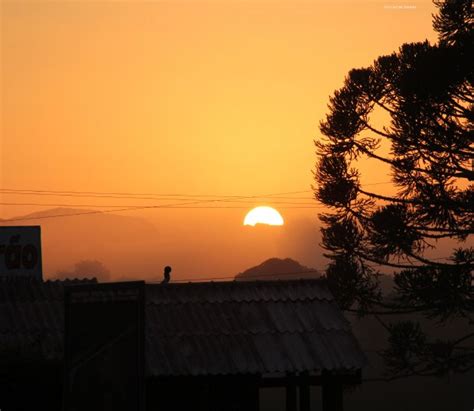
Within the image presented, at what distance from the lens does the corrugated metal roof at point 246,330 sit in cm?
1486

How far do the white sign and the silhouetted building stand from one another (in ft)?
36.5

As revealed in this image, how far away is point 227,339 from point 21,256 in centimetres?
1411

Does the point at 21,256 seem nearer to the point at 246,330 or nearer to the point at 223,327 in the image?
the point at 223,327

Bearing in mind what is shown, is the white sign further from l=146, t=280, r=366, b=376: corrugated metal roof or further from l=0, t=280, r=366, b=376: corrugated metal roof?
l=146, t=280, r=366, b=376: corrugated metal roof

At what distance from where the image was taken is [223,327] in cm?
1559

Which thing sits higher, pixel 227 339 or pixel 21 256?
pixel 21 256

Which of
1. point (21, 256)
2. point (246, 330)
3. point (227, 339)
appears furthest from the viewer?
point (21, 256)

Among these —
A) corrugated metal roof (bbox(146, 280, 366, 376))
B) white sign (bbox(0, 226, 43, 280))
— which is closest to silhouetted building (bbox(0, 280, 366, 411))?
→ corrugated metal roof (bbox(146, 280, 366, 376))

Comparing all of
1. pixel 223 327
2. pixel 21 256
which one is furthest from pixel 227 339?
pixel 21 256

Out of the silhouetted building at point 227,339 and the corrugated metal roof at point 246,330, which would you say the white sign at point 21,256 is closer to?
the silhouetted building at point 227,339

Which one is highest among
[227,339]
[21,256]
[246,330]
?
[21,256]

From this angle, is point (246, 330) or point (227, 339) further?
point (246, 330)

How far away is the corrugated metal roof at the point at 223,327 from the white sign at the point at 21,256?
10.9 metres

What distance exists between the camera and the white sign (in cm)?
2780
